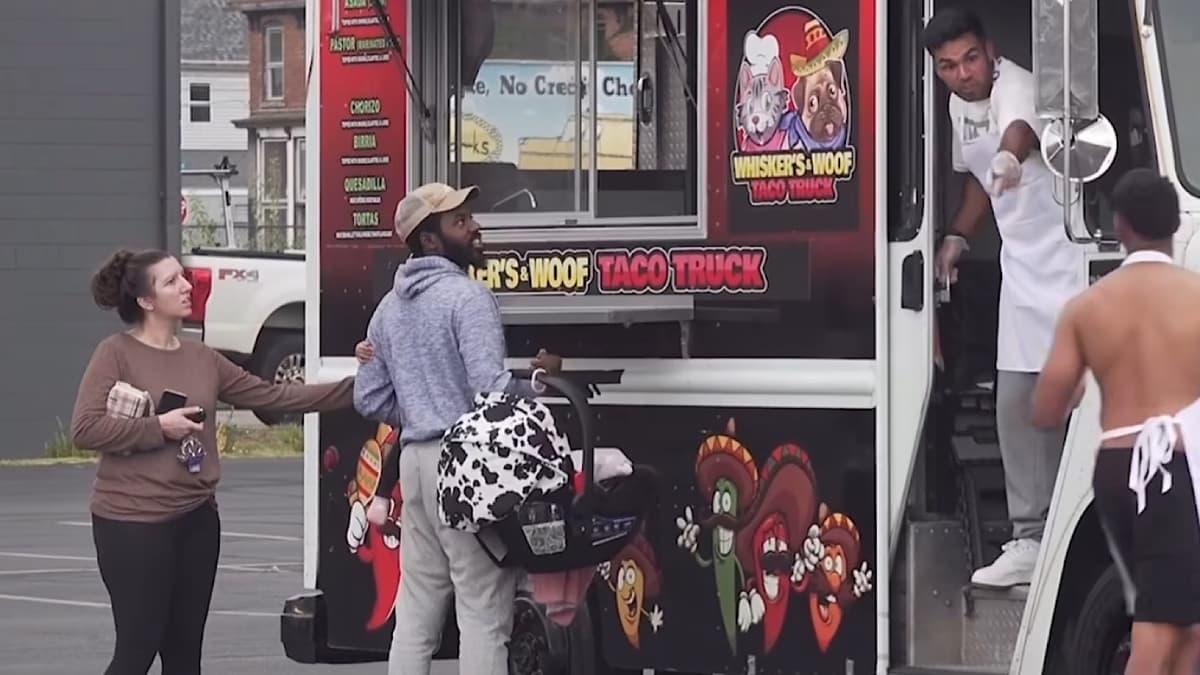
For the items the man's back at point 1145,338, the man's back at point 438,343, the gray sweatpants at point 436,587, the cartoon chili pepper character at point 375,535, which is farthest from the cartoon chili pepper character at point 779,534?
the man's back at point 1145,338

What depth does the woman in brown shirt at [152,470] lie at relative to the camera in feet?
27.0

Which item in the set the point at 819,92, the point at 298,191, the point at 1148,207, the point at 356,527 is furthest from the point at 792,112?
the point at 298,191

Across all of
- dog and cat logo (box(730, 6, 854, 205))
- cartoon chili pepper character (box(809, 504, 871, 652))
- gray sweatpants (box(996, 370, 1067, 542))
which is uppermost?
dog and cat logo (box(730, 6, 854, 205))

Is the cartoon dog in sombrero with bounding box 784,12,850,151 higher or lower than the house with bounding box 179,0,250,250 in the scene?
lower

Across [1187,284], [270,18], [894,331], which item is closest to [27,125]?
[894,331]

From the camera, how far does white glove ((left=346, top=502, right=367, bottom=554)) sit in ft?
30.5

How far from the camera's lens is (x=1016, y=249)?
7.57 metres

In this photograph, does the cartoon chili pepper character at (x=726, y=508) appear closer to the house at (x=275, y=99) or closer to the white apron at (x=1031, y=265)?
the white apron at (x=1031, y=265)

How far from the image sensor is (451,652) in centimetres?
913

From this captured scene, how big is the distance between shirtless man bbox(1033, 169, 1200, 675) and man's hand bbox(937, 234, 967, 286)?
4.65ft

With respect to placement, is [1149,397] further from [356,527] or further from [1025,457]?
[356,527]

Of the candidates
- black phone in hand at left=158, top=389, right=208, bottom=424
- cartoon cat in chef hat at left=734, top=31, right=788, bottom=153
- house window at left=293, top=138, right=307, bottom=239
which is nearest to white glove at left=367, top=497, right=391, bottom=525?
black phone in hand at left=158, top=389, right=208, bottom=424

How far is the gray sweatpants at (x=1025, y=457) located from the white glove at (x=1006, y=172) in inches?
21.6

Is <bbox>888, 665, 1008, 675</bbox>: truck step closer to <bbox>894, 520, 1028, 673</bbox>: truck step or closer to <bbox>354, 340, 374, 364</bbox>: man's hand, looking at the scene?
<bbox>894, 520, 1028, 673</bbox>: truck step
